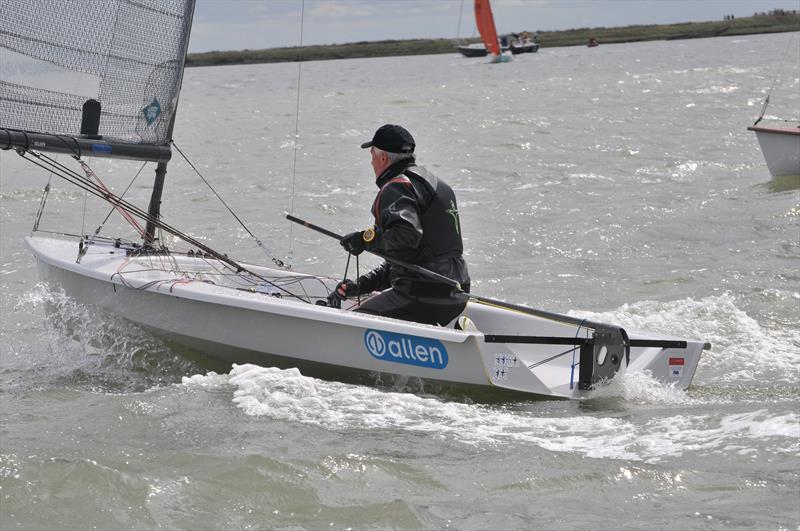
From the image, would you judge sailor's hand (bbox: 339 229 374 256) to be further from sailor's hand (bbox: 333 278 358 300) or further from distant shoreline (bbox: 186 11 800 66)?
distant shoreline (bbox: 186 11 800 66)

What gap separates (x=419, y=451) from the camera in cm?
439

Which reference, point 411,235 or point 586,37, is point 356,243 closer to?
point 411,235

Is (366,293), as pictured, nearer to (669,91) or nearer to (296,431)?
(296,431)

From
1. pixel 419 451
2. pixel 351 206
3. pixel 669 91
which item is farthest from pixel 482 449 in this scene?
pixel 669 91

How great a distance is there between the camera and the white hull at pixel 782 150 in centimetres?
1347

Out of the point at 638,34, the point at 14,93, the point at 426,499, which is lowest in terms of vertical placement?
the point at 426,499

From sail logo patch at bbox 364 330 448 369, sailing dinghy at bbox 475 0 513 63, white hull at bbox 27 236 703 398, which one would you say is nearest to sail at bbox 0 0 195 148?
white hull at bbox 27 236 703 398

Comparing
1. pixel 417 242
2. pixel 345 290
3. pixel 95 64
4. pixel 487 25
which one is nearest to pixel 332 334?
pixel 345 290

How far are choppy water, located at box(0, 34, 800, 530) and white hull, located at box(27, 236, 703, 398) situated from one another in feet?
0.39

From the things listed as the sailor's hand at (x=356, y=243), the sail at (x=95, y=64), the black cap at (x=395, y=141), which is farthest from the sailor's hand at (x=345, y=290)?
the sail at (x=95, y=64)

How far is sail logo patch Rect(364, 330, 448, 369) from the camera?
5.16 meters

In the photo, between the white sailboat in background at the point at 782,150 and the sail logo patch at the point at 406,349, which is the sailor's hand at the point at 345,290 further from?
the white sailboat in background at the point at 782,150

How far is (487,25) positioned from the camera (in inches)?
1997

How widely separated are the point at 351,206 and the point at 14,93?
22.2ft
